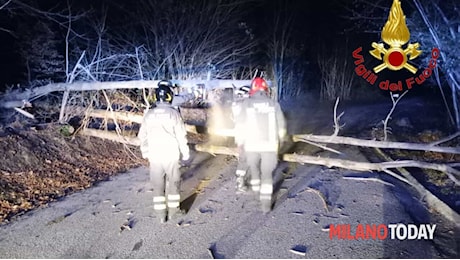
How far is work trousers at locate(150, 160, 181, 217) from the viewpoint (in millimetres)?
4883

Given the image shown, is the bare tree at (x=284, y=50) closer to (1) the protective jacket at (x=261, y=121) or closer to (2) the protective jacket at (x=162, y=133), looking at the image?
(1) the protective jacket at (x=261, y=121)

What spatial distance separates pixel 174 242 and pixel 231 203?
54.8 inches

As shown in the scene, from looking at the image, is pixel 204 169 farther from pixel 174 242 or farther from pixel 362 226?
pixel 362 226

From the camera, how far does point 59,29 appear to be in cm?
1216

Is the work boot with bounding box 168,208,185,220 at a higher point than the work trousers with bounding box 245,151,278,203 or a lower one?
lower

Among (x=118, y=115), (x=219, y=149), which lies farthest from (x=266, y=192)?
(x=118, y=115)

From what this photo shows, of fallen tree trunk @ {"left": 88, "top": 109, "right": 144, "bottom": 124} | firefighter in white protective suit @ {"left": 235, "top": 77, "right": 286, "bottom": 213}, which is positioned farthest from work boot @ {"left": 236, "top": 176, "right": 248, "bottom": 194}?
fallen tree trunk @ {"left": 88, "top": 109, "right": 144, "bottom": 124}

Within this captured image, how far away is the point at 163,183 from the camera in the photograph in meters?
4.96

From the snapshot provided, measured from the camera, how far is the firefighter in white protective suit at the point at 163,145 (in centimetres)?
480

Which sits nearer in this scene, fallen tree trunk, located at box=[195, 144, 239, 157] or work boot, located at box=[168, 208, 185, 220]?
work boot, located at box=[168, 208, 185, 220]

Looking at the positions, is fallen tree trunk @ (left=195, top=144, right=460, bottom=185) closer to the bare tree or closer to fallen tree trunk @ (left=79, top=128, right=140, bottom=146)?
fallen tree trunk @ (left=79, top=128, right=140, bottom=146)

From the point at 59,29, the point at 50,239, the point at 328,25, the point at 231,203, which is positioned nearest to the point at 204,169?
the point at 231,203

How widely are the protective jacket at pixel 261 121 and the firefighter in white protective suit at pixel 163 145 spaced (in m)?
0.94

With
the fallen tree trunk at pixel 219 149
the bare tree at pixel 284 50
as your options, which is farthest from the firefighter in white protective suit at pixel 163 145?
the bare tree at pixel 284 50
